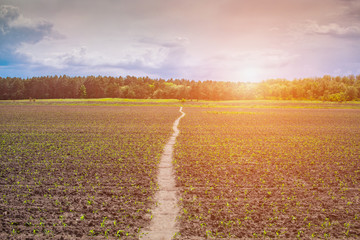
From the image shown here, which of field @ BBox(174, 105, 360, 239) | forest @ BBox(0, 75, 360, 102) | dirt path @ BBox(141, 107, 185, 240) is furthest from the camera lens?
forest @ BBox(0, 75, 360, 102)

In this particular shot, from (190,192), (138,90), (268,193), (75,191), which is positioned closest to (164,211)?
(190,192)

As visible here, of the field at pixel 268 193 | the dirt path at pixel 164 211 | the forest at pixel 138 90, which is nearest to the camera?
the dirt path at pixel 164 211

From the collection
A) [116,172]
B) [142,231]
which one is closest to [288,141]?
[116,172]

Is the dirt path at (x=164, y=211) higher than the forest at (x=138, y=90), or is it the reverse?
the forest at (x=138, y=90)

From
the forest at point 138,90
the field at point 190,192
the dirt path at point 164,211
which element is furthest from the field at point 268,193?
the forest at point 138,90

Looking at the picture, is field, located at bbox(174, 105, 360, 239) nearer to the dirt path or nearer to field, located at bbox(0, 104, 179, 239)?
the dirt path

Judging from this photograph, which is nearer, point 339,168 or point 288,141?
point 339,168

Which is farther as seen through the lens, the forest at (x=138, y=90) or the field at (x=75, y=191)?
the forest at (x=138, y=90)

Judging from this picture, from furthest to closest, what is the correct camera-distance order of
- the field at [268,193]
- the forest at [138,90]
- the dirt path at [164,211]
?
the forest at [138,90] < the field at [268,193] < the dirt path at [164,211]

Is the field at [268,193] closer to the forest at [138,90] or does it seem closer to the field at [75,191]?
the field at [75,191]

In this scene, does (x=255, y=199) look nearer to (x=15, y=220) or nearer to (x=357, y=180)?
(x=357, y=180)

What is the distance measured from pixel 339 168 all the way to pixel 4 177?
10428mm

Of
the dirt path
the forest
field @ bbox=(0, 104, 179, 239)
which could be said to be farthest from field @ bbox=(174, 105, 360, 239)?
the forest

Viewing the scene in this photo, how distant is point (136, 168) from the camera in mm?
8406
